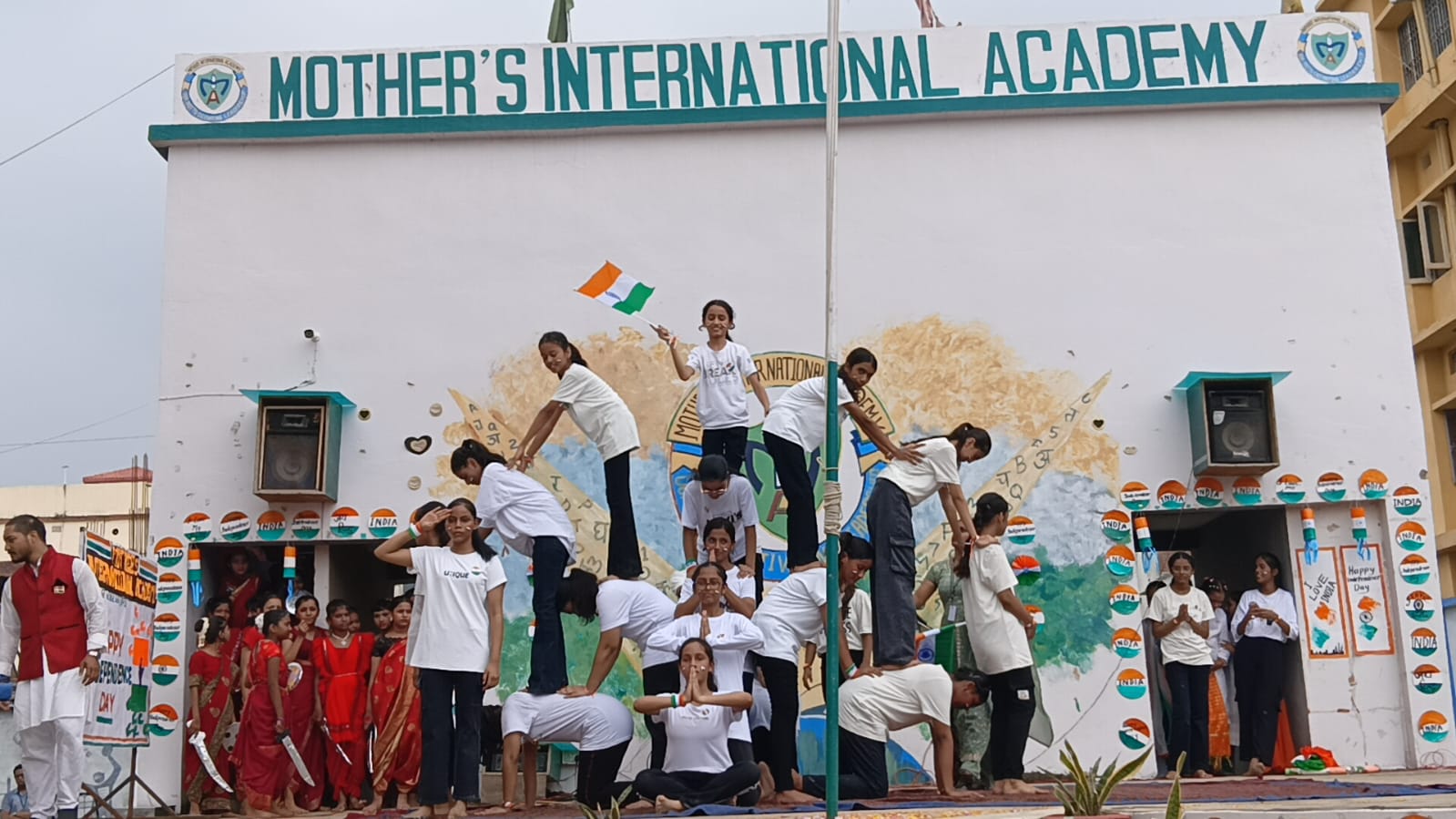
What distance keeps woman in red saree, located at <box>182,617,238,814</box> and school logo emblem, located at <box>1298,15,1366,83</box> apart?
9.42m

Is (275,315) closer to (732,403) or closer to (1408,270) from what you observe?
(732,403)

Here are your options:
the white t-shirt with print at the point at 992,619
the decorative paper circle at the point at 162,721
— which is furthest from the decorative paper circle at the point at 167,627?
the white t-shirt with print at the point at 992,619

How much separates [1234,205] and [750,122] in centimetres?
386

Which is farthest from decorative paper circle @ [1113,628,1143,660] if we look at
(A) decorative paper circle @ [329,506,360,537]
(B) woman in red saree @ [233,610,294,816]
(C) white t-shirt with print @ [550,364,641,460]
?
(B) woman in red saree @ [233,610,294,816]

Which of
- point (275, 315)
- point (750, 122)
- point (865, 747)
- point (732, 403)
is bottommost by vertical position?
point (865, 747)

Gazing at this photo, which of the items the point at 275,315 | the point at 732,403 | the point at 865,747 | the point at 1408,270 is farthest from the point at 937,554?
the point at 1408,270

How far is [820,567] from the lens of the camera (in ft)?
28.3

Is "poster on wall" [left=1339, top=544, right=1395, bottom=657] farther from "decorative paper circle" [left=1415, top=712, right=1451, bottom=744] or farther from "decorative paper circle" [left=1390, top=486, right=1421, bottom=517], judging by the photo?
"decorative paper circle" [left=1415, top=712, right=1451, bottom=744]

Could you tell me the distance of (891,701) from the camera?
26.8 feet

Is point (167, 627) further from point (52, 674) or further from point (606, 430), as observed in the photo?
point (606, 430)

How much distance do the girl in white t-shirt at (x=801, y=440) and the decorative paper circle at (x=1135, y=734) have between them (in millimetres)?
3308

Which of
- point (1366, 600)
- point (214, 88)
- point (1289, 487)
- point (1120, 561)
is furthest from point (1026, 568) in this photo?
point (214, 88)

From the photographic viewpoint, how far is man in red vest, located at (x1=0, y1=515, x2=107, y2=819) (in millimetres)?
7965

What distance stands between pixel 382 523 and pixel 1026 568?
4.90 m
